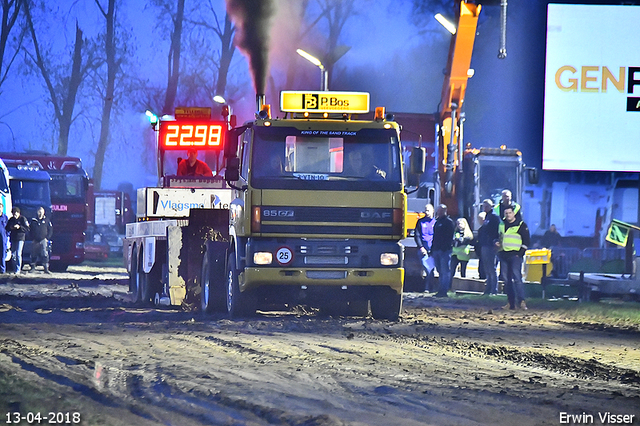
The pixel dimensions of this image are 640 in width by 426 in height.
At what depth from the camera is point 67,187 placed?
31047mm

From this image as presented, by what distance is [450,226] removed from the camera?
2034cm

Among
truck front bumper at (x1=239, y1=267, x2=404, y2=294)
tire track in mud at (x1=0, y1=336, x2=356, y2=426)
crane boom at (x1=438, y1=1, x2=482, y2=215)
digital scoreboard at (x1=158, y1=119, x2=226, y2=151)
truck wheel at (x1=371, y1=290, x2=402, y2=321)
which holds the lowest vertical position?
tire track in mud at (x1=0, y1=336, x2=356, y2=426)

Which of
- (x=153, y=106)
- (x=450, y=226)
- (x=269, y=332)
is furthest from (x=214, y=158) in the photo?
(x=153, y=106)

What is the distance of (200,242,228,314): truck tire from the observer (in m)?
14.6

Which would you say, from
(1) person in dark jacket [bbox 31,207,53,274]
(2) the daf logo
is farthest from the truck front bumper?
(1) person in dark jacket [bbox 31,207,53,274]

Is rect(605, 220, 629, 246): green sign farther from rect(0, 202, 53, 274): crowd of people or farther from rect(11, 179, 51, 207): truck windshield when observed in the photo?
rect(11, 179, 51, 207): truck windshield

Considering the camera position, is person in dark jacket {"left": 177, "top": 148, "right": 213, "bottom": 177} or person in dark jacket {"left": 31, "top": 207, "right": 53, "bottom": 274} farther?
person in dark jacket {"left": 31, "top": 207, "right": 53, "bottom": 274}

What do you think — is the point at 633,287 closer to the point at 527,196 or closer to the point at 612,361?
the point at 612,361

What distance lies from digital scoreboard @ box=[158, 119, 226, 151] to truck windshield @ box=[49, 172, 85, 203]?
43.3 feet

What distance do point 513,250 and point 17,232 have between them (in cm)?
1514

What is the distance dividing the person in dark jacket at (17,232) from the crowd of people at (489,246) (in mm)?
11488

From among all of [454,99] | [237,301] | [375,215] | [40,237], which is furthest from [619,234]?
[40,237]

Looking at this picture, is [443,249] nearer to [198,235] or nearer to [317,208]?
[198,235]

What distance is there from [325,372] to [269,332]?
3498 millimetres
